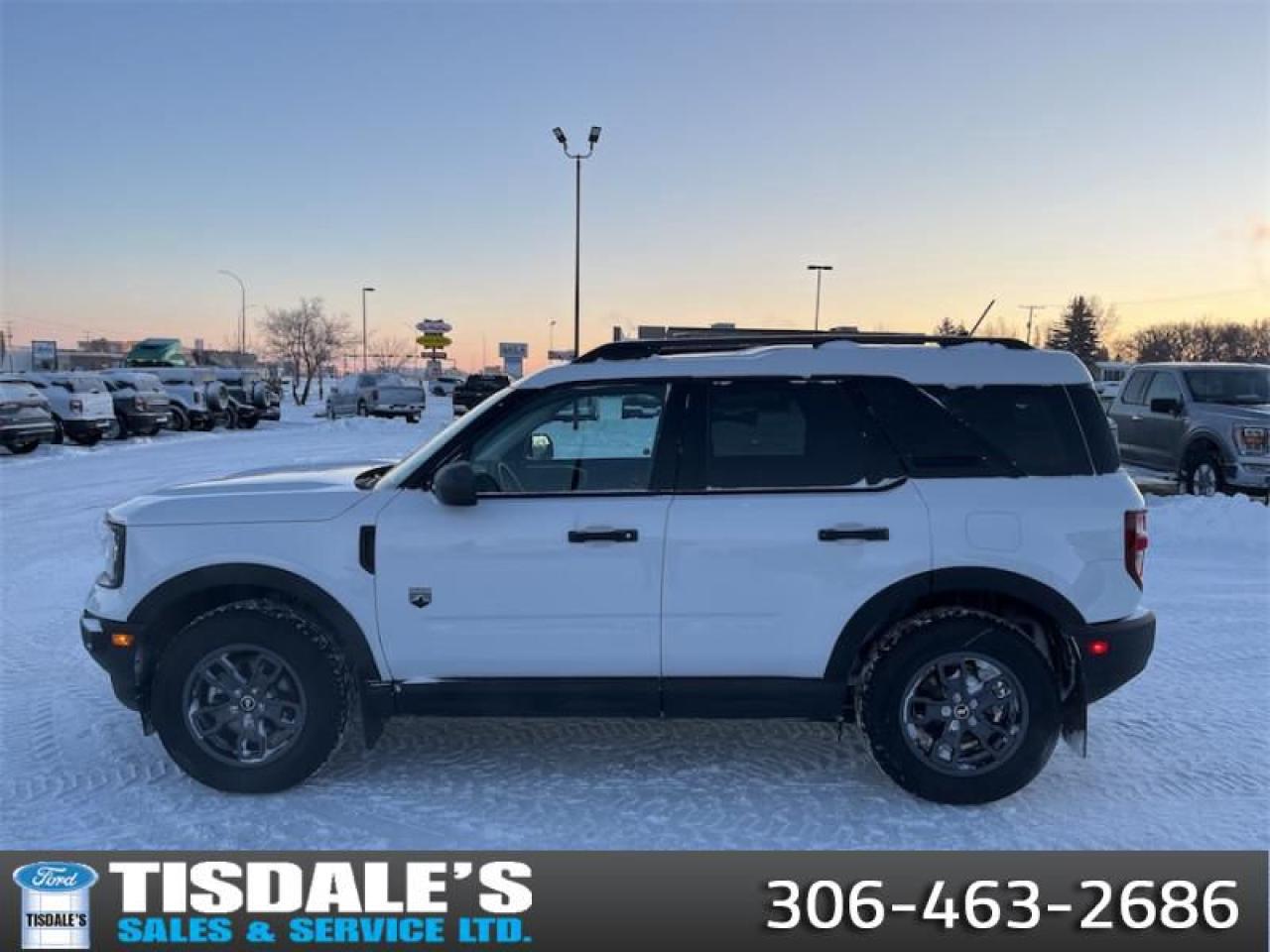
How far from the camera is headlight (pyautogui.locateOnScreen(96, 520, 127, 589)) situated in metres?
3.96

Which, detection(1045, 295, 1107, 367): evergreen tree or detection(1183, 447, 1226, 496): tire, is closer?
detection(1183, 447, 1226, 496): tire

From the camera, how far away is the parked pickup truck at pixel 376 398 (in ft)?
109

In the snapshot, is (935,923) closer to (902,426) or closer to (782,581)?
(782,581)

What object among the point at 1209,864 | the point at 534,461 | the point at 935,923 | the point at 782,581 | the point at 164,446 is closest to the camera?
the point at 935,923

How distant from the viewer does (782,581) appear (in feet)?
12.3

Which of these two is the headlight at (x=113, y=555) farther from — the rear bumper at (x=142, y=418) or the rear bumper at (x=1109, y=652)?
the rear bumper at (x=142, y=418)

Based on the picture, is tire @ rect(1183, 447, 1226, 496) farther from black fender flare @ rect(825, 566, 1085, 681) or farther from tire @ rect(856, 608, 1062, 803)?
tire @ rect(856, 608, 1062, 803)

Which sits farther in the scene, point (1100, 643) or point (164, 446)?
point (164, 446)

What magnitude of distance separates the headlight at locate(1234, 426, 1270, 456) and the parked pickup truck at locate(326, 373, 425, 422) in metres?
26.8

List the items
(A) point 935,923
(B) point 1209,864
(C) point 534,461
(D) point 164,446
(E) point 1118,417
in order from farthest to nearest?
(D) point 164,446, (E) point 1118,417, (C) point 534,461, (B) point 1209,864, (A) point 935,923

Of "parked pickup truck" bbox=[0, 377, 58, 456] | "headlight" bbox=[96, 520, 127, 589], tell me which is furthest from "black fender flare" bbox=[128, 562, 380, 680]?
"parked pickup truck" bbox=[0, 377, 58, 456]

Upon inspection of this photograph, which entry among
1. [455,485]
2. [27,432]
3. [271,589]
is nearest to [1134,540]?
[455,485]

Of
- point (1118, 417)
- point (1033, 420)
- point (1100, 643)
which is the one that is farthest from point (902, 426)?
point (1118, 417)

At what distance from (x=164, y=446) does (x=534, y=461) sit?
2040cm
